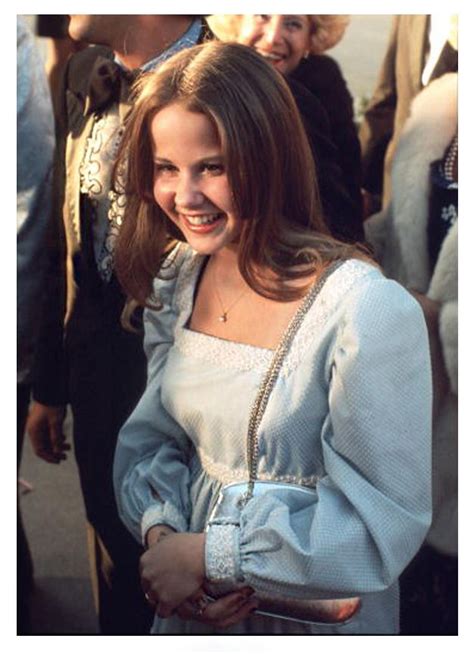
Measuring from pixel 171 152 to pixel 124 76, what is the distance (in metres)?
0.22

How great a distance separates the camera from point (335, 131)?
1304mm

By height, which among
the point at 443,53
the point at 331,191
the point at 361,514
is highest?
the point at 443,53

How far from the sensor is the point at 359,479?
1.02 meters

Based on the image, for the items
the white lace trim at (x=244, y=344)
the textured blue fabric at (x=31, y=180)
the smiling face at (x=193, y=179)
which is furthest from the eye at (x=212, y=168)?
the textured blue fabric at (x=31, y=180)

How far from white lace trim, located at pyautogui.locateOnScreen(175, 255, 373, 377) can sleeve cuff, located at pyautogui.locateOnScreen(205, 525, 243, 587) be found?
0.52 feet

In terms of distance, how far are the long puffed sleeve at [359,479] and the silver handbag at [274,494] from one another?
0.01 m

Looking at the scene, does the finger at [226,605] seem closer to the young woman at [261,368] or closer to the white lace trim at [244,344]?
the young woman at [261,368]

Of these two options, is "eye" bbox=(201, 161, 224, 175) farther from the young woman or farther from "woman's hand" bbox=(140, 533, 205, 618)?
"woman's hand" bbox=(140, 533, 205, 618)

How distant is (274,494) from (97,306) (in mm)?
378

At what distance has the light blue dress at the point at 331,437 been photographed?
3.27 feet

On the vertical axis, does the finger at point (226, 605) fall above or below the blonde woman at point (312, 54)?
below

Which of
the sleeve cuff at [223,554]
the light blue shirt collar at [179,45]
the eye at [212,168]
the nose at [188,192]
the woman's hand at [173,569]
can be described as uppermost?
the light blue shirt collar at [179,45]
